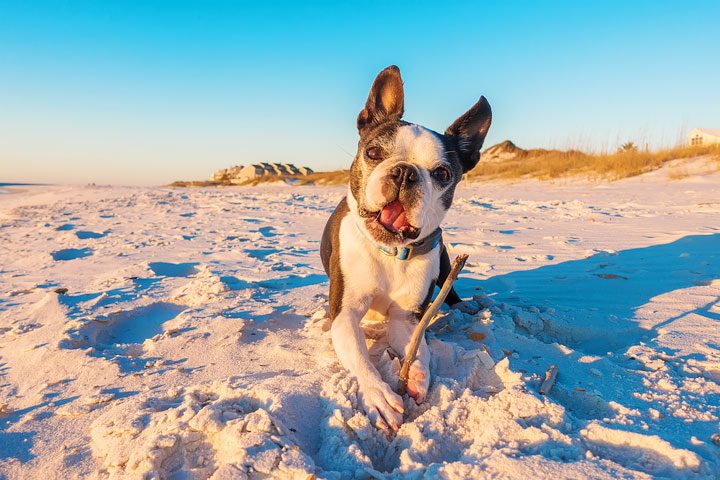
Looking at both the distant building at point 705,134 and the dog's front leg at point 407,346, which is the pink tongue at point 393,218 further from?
the distant building at point 705,134

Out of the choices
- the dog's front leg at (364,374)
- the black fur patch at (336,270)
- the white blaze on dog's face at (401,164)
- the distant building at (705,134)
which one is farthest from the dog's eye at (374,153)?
the distant building at (705,134)

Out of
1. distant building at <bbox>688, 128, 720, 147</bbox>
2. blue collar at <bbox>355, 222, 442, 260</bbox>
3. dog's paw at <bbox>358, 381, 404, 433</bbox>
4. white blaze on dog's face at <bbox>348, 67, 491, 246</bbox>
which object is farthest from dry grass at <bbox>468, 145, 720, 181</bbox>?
dog's paw at <bbox>358, 381, 404, 433</bbox>

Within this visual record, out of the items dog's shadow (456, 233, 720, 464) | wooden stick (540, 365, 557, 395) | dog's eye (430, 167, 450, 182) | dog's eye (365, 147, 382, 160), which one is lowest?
dog's shadow (456, 233, 720, 464)

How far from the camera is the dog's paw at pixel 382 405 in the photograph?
6.44 feet

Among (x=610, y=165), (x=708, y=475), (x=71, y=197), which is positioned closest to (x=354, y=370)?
(x=708, y=475)

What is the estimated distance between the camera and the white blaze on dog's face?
262 cm

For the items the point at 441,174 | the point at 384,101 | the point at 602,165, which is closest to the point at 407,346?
the point at 441,174

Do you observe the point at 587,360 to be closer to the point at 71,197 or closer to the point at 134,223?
the point at 134,223

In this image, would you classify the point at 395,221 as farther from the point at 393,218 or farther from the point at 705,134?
the point at 705,134

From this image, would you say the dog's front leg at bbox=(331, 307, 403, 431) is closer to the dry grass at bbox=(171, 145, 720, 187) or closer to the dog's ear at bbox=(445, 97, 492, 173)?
the dog's ear at bbox=(445, 97, 492, 173)

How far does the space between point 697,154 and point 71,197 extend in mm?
17372

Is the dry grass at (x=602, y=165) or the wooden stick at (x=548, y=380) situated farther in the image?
the dry grass at (x=602, y=165)

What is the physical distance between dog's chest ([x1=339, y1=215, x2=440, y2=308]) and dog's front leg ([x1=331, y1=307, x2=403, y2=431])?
174mm

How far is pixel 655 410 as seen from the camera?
200 cm
